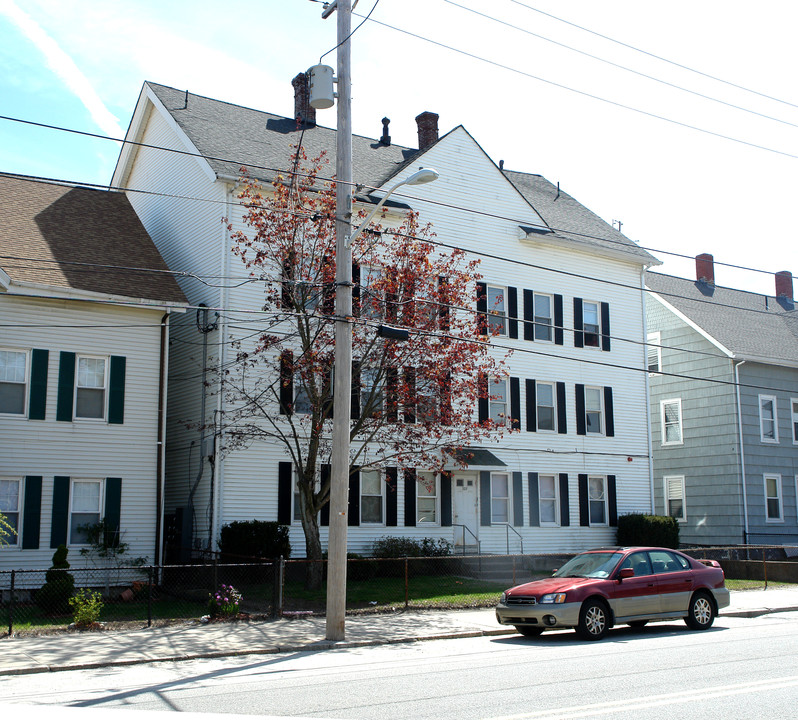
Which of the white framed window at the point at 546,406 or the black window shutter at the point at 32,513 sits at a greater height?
the white framed window at the point at 546,406

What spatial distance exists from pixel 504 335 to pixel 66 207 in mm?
13921

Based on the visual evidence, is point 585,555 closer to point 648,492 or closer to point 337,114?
point 337,114

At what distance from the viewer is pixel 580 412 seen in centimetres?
2938

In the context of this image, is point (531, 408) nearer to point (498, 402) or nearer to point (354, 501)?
point (498, 402)

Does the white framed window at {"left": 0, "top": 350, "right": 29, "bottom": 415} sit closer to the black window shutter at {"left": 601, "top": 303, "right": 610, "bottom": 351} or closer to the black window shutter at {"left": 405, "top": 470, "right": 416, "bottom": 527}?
the black window shutter at {"left": 405, "top": 470, "right": 416, "bottom": 527}

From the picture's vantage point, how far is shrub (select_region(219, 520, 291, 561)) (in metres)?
21.1

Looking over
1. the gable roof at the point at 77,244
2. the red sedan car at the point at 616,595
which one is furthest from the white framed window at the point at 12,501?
the red sedan car at the point at 616,595

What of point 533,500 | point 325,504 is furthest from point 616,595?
point 533,500

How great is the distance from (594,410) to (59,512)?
17.8m

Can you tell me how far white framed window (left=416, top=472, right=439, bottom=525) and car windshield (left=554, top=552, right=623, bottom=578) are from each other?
34.1ft

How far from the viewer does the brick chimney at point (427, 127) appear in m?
30.1

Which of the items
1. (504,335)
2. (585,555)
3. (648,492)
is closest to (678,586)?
(585,555)

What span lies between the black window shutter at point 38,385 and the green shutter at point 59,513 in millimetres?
1647

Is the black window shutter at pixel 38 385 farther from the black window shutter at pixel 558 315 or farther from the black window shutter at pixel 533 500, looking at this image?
the black window shutter at pixel 558 315
